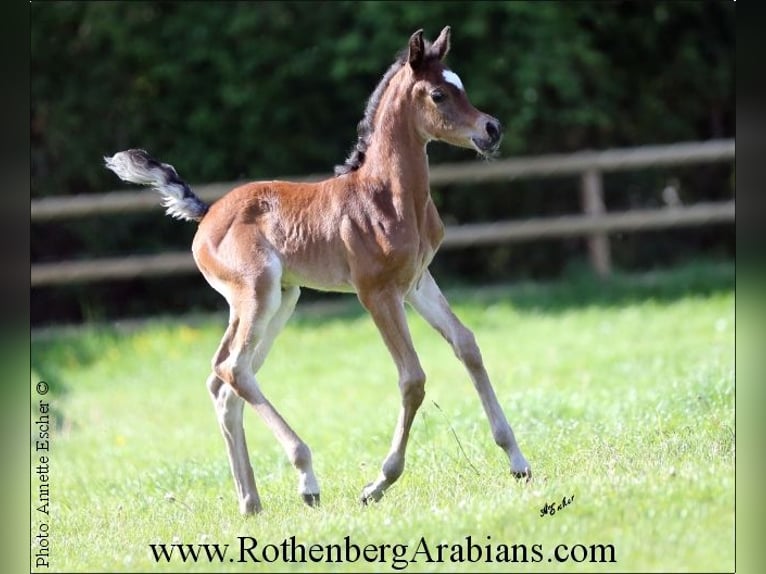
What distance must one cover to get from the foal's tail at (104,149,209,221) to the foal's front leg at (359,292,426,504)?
3.60 feet

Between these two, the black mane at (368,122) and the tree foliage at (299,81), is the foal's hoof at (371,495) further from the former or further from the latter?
the tree foliage at (299,81)

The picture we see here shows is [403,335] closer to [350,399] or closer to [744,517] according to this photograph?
[744,517]

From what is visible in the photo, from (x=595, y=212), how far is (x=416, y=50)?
817cm

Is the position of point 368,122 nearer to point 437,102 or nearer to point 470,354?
point 437,102

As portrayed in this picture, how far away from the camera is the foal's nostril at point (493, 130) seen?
5.43 metres

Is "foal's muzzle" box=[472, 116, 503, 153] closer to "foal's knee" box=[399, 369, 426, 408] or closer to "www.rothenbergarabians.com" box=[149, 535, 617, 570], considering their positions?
"foal's knee" box=[399, 369, 426, 408]

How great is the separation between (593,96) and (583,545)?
10.8 meters

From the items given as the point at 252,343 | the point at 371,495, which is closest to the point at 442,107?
the point at 252,343

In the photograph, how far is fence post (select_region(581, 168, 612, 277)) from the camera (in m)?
13.4

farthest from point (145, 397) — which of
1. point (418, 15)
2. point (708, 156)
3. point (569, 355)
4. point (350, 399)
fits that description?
point (708, 156)

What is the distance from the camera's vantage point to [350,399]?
32.3 feet

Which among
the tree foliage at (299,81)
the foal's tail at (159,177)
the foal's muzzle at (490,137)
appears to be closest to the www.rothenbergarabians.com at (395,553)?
the foal's muzzle at (490,137)

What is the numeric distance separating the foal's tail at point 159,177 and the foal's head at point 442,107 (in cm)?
121

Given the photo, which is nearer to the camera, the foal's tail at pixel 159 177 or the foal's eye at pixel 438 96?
the foal's eye at pixel 438 96
